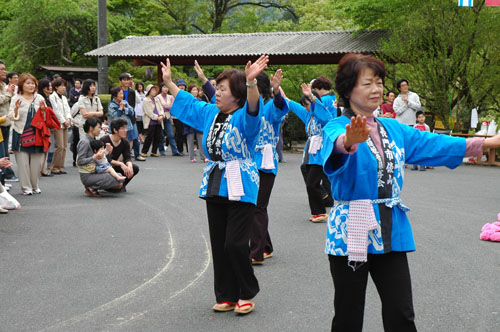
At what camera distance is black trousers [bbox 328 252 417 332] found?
3.34 metres

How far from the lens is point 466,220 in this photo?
8875mm

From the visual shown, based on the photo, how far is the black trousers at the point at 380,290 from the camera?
3.34m

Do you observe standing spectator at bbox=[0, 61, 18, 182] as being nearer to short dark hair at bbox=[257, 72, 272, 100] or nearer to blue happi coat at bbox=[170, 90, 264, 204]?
short dark hair at bbox=[257, 72, 272, 100]

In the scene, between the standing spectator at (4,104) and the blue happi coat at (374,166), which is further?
the standing spectator at (4,104)

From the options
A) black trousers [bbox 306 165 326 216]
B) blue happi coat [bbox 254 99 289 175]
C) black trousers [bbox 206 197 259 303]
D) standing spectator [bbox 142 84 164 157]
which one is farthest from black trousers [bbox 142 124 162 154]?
black trousers [bbox 206 197 259 303]

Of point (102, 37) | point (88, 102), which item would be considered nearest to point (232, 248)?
point (88, 102)

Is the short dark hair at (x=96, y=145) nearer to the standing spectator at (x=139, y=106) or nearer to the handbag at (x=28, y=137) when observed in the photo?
the handbag at (x=28, y=137)

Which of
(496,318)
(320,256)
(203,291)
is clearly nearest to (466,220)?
(320,256)

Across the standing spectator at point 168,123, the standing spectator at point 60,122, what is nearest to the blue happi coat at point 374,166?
the standing spectator at point 60,122

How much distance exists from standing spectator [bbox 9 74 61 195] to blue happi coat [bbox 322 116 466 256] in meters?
8.16

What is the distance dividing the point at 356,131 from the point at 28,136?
28.7 feet

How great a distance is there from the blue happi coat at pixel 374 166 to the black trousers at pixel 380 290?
0.09m

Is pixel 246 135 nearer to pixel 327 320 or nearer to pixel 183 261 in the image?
pixel 327 320

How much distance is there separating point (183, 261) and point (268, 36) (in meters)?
19.5
